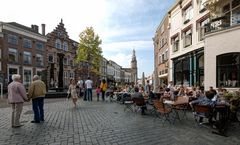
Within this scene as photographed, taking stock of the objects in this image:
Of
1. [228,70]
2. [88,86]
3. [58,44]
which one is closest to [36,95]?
[88,86]

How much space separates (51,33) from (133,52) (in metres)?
58.9

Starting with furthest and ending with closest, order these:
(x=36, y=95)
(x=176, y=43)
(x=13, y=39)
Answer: (x=13, y=39), (x=176, y=43), (x=36, y=95)

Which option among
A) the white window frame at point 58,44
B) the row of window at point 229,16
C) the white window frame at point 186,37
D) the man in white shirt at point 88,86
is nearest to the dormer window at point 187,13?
the white window frame at point 186,37

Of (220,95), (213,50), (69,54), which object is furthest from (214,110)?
(69,54)

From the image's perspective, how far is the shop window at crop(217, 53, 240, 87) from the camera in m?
14.2

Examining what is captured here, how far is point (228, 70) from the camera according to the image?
14.8m

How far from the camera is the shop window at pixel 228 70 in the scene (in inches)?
560

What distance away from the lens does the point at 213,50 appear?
1545 centimetres

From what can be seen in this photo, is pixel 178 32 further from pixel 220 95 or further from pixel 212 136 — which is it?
pixel 212 136

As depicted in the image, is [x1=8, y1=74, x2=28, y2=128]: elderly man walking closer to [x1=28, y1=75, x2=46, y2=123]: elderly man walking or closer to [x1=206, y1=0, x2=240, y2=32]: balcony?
[x1=28, y1=75, x2=46, y2=123]: elderly man walking

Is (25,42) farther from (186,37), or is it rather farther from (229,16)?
(229,16)

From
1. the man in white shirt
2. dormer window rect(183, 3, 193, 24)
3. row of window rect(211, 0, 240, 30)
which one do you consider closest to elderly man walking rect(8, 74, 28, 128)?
the man in white shirt

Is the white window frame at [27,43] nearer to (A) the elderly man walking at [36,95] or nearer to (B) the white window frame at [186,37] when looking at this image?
(B) the white window frame at [186,37]

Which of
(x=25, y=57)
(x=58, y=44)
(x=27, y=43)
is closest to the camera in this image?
(x=25, y=57)
